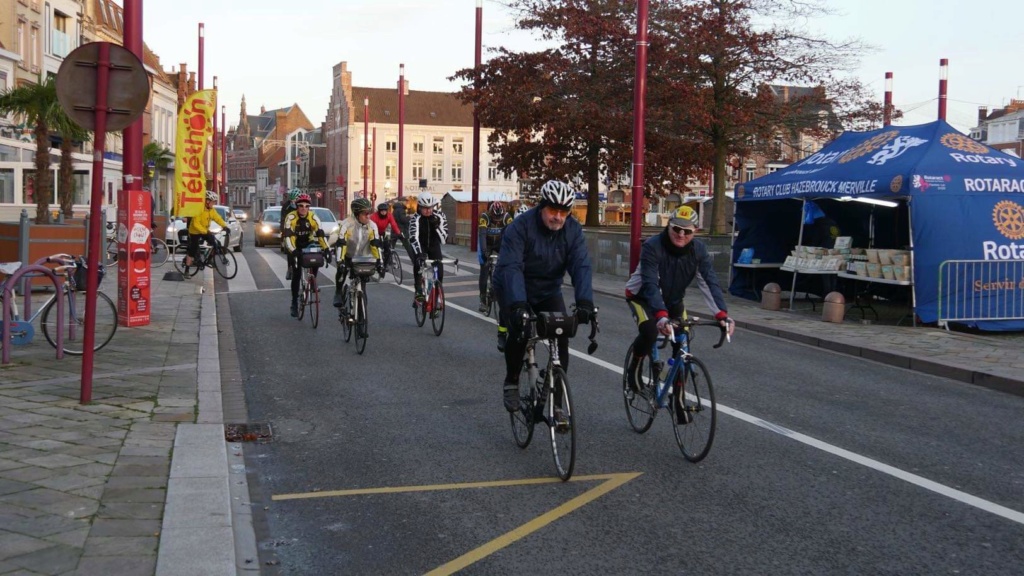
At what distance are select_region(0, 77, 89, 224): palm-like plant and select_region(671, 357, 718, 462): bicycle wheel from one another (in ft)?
58.6

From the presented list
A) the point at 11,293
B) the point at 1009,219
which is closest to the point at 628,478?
the point at 11,293

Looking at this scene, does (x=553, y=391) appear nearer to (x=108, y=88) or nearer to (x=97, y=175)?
(x=97, y=175)

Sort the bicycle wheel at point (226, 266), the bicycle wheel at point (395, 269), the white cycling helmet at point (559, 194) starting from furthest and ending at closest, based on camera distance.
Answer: the bicycle wheel at point (226, 266), the bicycle wheel at point (395, 269), the white cycling helmet at point (559, 194)

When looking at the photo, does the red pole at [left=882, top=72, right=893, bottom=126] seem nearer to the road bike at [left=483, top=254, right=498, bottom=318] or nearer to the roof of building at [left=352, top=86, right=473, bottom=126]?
the road bike at [left=483, top=254, right=498, bottom=318]

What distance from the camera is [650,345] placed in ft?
22.7

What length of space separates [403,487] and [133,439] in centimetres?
181

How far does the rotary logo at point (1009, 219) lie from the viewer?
14.4 m

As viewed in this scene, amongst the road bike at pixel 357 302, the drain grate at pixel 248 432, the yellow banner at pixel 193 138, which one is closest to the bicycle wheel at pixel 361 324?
the road bike at pixel 357 302

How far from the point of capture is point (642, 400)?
7156 mm

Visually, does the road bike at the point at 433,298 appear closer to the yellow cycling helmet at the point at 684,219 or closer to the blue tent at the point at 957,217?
the yellow cycling helmet at the point at 684,219

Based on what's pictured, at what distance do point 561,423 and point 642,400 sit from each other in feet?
4.63

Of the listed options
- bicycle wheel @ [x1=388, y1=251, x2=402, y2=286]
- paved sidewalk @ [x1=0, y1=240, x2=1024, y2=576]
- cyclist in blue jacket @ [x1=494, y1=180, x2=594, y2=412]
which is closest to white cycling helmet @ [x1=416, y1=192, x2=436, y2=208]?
paved sidewalk @ [x1=0, y1=240, x2=1024, y2=576]

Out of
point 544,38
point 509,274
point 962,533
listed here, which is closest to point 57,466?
point 509,274

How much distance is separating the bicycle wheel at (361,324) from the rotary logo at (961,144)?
9.21m
